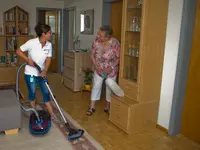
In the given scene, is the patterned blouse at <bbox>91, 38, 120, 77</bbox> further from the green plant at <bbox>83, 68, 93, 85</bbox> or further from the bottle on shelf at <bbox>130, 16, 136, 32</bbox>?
the green plant at <bbox>83, 68, 93, 85</bbox>

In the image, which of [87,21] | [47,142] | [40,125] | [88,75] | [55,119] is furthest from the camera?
[87,21]

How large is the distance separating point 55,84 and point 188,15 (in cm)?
369

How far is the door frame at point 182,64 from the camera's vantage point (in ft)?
8.98

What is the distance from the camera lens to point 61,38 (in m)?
6.69

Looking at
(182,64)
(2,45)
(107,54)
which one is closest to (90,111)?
(107,54)

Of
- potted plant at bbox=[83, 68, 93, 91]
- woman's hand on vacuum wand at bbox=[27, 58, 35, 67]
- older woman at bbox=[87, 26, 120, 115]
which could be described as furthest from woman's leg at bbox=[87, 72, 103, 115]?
potted plant at bbox=[83, 68, 93, 91]

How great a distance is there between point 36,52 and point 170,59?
5.88ft

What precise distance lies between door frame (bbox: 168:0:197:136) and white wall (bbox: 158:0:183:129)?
0.25 ft

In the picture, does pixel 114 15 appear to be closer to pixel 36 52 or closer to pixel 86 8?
pixel 86 8

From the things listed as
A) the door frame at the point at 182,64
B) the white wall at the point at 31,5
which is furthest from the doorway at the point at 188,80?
the white wall at the point at 31,5

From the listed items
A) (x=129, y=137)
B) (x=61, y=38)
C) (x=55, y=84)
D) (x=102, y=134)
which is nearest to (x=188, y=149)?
(x=129, y=137)

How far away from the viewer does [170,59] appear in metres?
3.00

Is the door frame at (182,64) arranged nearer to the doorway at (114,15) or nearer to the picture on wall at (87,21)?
the doorway at (114,15)

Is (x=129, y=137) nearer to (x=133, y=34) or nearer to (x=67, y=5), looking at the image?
(x=133, y=34)
